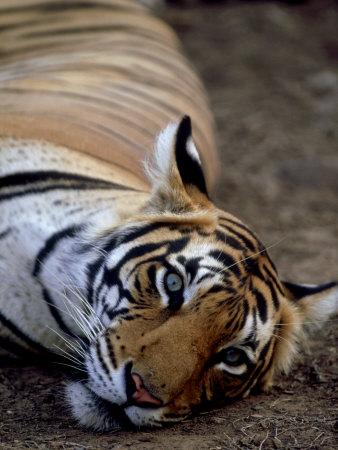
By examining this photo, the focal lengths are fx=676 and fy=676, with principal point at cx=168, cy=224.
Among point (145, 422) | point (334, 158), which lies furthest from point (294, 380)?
point (334, 158)

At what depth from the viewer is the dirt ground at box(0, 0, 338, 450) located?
1.99m

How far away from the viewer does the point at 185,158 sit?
231 centimetres

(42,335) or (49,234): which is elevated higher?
(49,234)

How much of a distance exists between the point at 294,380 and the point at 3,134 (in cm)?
148

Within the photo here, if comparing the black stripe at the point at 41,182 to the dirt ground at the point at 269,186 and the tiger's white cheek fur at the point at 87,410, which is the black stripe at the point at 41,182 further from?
the tiger's white cheek fur at the point at 87,410

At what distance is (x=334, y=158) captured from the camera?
198 inches

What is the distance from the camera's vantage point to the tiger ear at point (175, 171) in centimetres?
230

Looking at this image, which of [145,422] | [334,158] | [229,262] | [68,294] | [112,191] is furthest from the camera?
[334,158]

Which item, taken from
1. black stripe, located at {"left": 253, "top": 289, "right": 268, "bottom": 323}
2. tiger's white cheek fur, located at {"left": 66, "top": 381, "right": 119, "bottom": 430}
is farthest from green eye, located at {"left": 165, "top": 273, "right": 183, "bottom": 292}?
tiger's white cheek fur, located at {"left": 66, "top": 381, "right": 119, "bottom": 430}

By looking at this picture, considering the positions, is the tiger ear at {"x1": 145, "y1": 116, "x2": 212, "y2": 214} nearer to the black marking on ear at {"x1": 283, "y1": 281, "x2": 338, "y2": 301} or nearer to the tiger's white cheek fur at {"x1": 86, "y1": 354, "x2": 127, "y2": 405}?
the black marking on ear at {"x1": 283, "y1": 281, "x2": 338, "y2": 301}

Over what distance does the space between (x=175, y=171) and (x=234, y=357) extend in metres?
0.65

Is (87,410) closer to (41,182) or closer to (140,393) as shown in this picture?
(140,393)

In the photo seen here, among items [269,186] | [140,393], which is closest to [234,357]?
[140,393]

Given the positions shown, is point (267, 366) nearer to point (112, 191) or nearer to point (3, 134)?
point (112, 191)
